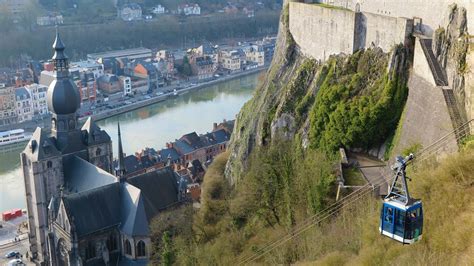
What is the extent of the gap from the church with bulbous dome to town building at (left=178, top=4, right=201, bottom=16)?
67.1 m

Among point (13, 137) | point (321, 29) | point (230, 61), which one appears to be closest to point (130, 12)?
point (230, 61)

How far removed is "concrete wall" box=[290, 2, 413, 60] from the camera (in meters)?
16.0

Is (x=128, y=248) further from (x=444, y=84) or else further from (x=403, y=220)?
(x=403, y=220)

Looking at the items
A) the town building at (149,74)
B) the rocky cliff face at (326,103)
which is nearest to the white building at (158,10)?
the town building at (149,74)

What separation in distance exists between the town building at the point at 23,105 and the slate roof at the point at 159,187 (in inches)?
1093

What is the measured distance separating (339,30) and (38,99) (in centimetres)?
3364

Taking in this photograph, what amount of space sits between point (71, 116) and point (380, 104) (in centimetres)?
1316

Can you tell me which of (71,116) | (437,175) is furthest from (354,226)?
(71,116)

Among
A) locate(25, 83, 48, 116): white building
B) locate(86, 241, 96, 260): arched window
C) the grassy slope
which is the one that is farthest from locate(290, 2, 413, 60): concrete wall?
locate(25, 83, 48, 116): white building

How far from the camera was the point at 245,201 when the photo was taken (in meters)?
17.2

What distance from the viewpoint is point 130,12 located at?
84000mm

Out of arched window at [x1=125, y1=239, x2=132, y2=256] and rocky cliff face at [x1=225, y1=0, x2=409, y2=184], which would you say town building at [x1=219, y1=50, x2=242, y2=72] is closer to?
rocky cliff face at [x1=225, y1=0, x2=409, y2=184]

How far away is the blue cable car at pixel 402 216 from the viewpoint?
8.23m

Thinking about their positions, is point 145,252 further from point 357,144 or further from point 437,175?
point 437,175
